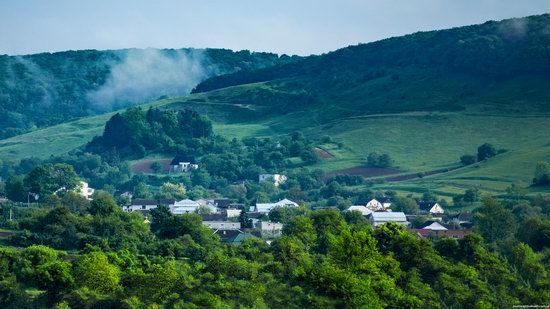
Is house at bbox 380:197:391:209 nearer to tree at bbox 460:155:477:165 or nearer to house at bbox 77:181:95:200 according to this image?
tree at bbox 460:155:477:165

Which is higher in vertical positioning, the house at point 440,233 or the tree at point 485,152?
the house at point 440,233

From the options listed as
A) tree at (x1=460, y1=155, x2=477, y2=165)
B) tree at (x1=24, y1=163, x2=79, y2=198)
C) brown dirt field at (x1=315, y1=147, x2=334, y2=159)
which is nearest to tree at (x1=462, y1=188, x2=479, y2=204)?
tree at (x1=460, y1=155, x2=477, y2=165)

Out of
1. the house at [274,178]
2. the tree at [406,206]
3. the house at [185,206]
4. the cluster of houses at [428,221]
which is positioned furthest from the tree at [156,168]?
the tree at [406,206]

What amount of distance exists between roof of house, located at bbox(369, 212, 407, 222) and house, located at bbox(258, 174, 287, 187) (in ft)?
152

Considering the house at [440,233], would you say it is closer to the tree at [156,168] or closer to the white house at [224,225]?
the white house at [224,225]

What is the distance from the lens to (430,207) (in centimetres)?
14962

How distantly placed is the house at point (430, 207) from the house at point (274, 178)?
3552 cm

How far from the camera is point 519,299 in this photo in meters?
67.4

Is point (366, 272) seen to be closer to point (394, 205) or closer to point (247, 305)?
point (247, 305)

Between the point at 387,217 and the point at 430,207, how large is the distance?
15931mm

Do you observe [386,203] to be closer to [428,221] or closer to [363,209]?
[363,209]

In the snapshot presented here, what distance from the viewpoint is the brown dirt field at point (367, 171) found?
593 feet

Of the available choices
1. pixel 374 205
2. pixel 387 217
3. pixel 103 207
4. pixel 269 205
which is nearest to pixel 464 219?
pixel 387 217

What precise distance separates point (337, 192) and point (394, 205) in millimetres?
17456
